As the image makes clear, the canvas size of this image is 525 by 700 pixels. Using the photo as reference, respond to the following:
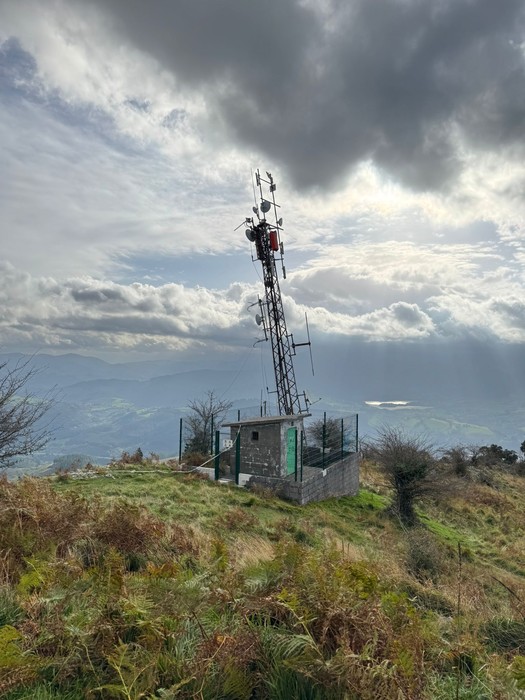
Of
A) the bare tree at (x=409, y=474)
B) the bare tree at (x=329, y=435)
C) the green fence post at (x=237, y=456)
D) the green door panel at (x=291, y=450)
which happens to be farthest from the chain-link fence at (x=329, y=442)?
the green fence post at (x=237, y=456)

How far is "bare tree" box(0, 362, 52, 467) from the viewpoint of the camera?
9.39m

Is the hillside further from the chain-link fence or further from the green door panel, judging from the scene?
the chain-link fence

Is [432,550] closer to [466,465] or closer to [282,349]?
[282,349]

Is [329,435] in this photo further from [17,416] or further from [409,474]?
[17,416]

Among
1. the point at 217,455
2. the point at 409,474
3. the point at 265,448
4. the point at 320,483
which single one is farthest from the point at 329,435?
the point at 217,455

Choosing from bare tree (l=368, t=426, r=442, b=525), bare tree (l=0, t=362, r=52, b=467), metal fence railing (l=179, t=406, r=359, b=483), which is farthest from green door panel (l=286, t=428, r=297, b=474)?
bare tree (l=0, t=362, r=52, b=467)

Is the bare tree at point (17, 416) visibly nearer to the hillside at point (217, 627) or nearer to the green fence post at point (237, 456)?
the hillside at point (217, 627)

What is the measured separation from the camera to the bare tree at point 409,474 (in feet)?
57.2

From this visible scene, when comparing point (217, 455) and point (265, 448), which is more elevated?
point (265, 448)

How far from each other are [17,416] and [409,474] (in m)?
15.1

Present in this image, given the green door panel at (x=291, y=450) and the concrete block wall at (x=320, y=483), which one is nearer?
the concrete block wall at (x=320, y=483)

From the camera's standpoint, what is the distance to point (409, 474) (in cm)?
1770

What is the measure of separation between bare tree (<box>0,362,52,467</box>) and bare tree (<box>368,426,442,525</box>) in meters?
13.9

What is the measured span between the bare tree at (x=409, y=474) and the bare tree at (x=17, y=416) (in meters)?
13.9
